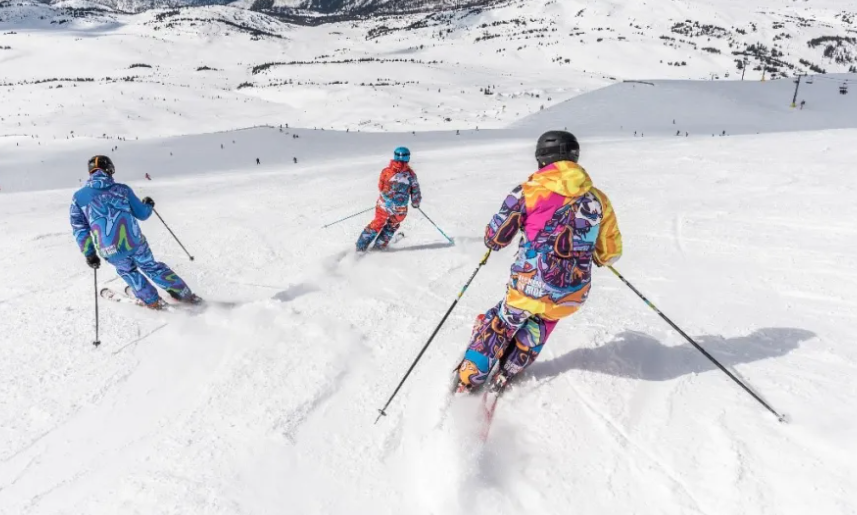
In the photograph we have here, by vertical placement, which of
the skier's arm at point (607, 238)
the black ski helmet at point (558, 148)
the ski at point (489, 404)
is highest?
the black ski helmet at point (558, 148)

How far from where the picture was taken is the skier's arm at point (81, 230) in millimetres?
4336

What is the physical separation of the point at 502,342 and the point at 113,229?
3.72m

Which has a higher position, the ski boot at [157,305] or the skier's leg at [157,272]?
the skier's leg at [157,272]

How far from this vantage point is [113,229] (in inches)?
174

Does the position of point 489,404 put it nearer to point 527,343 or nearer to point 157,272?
point 527,343

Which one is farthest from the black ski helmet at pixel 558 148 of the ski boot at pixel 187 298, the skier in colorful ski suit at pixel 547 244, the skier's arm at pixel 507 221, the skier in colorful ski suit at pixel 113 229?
the ski boot at pixel 187 298

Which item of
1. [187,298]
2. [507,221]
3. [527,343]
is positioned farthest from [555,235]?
[187,298]

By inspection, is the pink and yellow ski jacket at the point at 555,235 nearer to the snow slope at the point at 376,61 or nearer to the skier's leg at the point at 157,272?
the skier's leg at the point at 157,272

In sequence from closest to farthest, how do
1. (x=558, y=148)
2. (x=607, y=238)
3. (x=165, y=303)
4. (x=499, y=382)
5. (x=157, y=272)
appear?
(x=558, y=148)
(x=607, y=238)
(x=499, y=382)
(x=157, y=272)
(x=165, y=303)

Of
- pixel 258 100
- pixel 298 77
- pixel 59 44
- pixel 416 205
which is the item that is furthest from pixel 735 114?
pixel 59 44

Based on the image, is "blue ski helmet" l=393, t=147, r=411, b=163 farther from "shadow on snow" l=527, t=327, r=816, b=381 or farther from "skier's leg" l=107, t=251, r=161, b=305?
"shadow on snow" l=527, t=327, r=816, b=381

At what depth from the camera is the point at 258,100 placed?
40.1m

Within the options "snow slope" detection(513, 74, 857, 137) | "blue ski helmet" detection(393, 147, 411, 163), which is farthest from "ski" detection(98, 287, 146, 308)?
"snow slope" detection(513, 74, 857, 137)

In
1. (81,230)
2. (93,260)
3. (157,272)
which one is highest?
(81,230)
